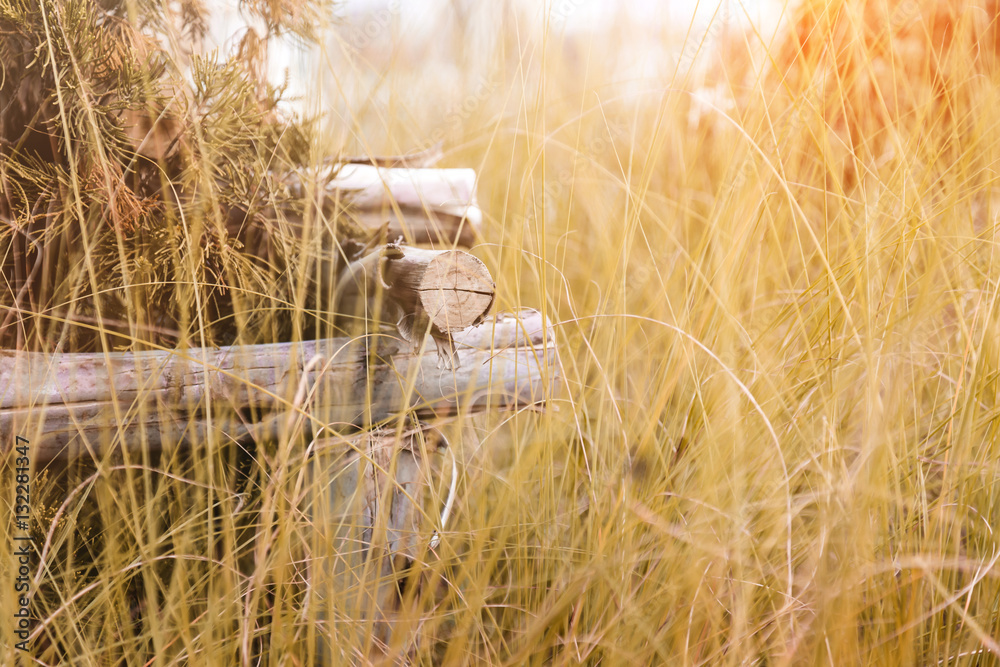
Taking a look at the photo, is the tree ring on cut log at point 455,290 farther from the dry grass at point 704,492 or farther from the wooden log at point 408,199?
the wooden log at point 408,199

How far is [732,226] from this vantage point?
1085 mm

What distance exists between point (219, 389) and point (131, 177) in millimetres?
425

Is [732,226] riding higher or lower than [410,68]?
lower

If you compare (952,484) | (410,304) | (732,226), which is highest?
(732,226)

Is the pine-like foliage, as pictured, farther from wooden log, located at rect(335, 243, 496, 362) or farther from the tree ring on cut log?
the tree ring on cut log

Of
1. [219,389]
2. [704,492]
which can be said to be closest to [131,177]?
[219,389]

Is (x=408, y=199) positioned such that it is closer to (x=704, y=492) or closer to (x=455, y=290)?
(x=455, y=290)

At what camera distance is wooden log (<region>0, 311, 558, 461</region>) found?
81 cm

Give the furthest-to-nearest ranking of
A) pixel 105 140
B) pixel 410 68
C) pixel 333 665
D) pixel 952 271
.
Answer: pixel 410 68 → pixel 952 271 → pixel 105 140 → pixel 333 665

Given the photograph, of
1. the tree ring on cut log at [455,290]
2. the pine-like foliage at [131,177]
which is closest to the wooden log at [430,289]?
the tree ring on cut log at [455,290]

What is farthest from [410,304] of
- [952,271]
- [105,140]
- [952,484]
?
[952,271]

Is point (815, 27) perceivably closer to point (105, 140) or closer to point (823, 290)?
point (823, 290)

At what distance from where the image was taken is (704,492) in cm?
87

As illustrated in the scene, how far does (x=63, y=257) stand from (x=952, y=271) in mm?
1694
